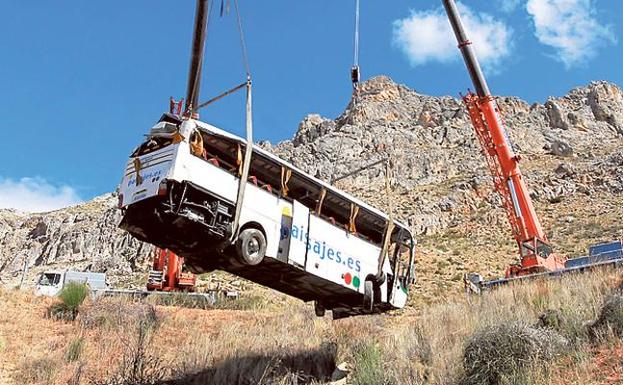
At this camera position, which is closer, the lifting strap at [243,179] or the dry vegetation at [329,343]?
the dry vegetation at [329,343]

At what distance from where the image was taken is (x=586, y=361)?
32.2 ft

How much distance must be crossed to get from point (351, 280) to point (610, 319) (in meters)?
5.40

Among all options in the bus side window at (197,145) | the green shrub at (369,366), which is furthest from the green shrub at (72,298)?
the bus side window at (197,145)

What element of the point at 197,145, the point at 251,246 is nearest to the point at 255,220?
the point at 251,246

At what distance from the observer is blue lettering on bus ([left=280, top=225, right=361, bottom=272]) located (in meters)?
12.5

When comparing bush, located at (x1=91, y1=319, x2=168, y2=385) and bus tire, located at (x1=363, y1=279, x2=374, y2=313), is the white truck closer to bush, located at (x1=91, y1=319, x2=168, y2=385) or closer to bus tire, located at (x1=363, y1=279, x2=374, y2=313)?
bush, located at (x1=91, y1=319, x2=168, y2=385)

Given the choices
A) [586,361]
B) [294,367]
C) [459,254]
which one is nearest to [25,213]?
[459,254]

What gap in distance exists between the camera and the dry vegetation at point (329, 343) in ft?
34.6

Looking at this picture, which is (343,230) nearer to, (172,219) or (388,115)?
(172,219)

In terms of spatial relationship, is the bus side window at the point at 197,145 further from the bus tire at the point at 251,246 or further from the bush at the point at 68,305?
the bush at the point at 68,305

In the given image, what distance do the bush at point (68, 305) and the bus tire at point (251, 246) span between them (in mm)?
12656

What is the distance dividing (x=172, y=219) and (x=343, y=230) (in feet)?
14.4

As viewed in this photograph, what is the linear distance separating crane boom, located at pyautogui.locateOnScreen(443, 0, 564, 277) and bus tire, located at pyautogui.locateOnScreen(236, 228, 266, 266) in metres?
14.5

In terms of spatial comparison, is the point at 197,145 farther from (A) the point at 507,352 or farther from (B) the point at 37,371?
(B) the point at 37,371
